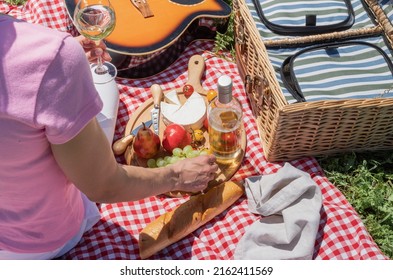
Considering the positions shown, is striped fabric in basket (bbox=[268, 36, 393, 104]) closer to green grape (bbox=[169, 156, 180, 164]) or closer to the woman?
green grape (bbox=[169, 156, 180, 164])

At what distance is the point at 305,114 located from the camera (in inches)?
64.4

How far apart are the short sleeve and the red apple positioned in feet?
2.75

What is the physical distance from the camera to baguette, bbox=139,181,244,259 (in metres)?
1.59

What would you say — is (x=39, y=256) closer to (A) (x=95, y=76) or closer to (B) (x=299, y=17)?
(A) (x=95, y=76)

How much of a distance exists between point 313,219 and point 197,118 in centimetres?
52

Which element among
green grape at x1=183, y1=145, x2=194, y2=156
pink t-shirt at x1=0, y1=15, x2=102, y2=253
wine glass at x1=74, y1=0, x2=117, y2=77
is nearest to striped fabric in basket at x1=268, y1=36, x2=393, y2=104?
green grape at x1=183, y1=145, x2=194, y2=156

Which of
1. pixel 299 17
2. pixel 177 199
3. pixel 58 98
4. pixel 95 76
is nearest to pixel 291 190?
pixel 177 199

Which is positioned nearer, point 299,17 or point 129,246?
→ point 129,246

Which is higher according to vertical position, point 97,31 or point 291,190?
point 97,31

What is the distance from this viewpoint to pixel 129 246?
5.42ft

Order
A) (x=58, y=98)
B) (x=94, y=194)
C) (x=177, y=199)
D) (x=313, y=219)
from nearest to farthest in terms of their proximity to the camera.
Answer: (x=58, y=98) < (x=94, y=194) < (x=313, y=219) < (x=177, y=199)

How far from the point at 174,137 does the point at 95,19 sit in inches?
19.2

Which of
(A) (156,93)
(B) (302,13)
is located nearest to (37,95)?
(A) (156,93)

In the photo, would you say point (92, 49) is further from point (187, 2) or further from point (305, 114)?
point (305, 114)
